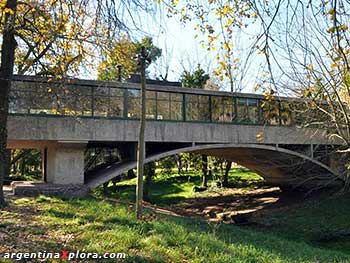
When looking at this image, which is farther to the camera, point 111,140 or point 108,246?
point 111,140

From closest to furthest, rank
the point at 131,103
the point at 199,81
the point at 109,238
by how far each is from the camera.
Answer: the point at 109,238, the point at 131,103, the point at 199,81

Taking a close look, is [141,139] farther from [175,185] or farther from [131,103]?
[175,185]

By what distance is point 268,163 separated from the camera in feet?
71.5

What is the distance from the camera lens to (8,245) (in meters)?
5.04

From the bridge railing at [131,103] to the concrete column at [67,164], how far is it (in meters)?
1.26

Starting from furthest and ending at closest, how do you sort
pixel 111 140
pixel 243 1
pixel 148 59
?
pixel 111 140
pixel 148 59
pixel 243 1

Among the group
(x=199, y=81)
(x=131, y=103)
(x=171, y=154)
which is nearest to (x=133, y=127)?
(x=131, y=103)

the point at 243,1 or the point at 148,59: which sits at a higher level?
the point at 148,59

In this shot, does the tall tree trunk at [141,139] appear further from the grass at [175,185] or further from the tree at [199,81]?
the tree at [199,81]

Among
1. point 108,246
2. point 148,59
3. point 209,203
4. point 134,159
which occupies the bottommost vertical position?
point 209,203

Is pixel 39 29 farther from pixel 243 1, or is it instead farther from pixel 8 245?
pixel 243 1

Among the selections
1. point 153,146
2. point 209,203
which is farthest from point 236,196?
point 153,146

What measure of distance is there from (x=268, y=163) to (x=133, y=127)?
9786mm

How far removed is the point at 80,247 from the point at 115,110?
9.94m
